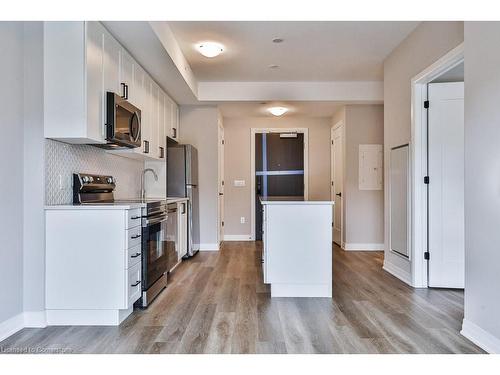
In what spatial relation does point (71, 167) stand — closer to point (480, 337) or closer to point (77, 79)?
point (77, 79)

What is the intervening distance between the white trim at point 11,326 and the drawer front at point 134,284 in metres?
0.73

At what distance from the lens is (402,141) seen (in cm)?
386

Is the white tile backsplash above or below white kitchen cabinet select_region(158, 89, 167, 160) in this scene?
below

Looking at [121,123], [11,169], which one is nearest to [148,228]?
[121,123]

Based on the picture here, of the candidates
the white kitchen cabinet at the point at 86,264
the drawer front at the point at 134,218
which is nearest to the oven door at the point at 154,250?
the drawer front at the point at 134,218

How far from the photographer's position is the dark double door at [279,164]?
6855 mm

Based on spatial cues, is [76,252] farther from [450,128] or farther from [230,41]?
[450,128]

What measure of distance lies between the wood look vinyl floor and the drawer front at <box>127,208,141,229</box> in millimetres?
719

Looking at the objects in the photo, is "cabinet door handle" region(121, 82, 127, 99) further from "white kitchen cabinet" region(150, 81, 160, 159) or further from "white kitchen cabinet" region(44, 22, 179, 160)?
"white kitchen cabinet" region(150, 81, 160, 159)

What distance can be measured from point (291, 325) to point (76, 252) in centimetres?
165

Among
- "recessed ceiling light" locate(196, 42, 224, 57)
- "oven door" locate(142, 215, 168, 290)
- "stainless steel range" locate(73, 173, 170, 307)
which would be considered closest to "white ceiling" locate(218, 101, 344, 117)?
"recessed ceiling light" locate(196, 42, 224, 57)

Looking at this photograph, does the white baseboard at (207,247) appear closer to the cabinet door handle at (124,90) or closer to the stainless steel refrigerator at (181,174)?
the stainless steel refrigerator at (181,174)

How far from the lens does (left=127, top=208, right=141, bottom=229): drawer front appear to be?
2.61 meters
